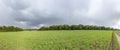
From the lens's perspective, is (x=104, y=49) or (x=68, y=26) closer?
(x=104, y=49)

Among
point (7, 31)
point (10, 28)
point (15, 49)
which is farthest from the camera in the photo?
point (7, 31)

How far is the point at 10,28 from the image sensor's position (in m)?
48.1

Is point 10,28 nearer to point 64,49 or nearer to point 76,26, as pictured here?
point 64,49

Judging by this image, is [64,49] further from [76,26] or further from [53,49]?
[76,26]

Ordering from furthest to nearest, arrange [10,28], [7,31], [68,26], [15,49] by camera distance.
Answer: [68,26] < [7,31] < [10,28] < [15,49]

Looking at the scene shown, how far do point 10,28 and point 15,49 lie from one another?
30477mm

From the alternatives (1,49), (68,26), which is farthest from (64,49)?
(68,26)

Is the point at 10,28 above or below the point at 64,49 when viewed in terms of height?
above

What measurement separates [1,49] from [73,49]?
669 centimetres

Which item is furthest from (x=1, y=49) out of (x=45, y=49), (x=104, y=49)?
(x=104, y=49)

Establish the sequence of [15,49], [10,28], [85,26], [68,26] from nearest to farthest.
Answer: [15,49] < [10,28] < [68,26] < [85,26]

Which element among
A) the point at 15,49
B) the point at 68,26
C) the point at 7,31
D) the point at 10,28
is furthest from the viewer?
the point at 68,26

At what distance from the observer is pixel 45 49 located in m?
18.7

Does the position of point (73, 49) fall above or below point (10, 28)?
below
